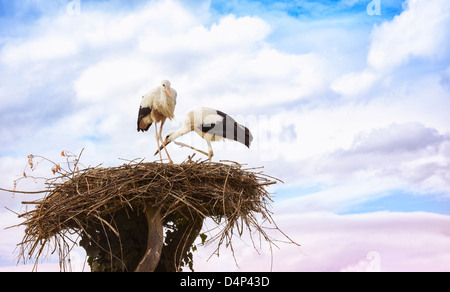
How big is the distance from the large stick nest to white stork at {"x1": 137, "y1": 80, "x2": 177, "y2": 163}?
4.66ft

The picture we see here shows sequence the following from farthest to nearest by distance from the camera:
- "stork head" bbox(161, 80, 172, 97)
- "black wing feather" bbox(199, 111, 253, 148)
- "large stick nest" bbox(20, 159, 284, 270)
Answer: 1. "black wing feather" bbox(199, 111, 253, 148)
2. "stork head" bbox(161, 80, 172, 97)
3. "large stick nest" bbox(20, 159, 284, 270)

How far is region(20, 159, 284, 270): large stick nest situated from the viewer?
3.43 meters

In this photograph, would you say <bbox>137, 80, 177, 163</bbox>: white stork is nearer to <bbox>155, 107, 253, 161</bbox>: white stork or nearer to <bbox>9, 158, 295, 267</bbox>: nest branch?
<bbox>155, 107, 253, 161</bbox>: white stork

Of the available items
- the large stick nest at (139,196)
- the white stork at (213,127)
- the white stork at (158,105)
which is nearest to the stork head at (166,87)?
the white stork at (158,105)

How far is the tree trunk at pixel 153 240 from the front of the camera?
3613mm

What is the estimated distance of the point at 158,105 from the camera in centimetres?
511

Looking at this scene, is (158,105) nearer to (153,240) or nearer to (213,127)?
(213,127)

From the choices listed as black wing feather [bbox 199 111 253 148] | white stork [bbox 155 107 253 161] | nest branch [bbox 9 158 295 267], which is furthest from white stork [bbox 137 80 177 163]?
nest branch [bbox 9 158 295 267]

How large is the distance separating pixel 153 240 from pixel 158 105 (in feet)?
6.30

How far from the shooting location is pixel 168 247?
13.2ft

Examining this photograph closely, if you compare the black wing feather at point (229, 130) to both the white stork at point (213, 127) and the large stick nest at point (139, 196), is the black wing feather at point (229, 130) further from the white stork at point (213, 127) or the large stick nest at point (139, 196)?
the large stick nest at point (139, 196)
